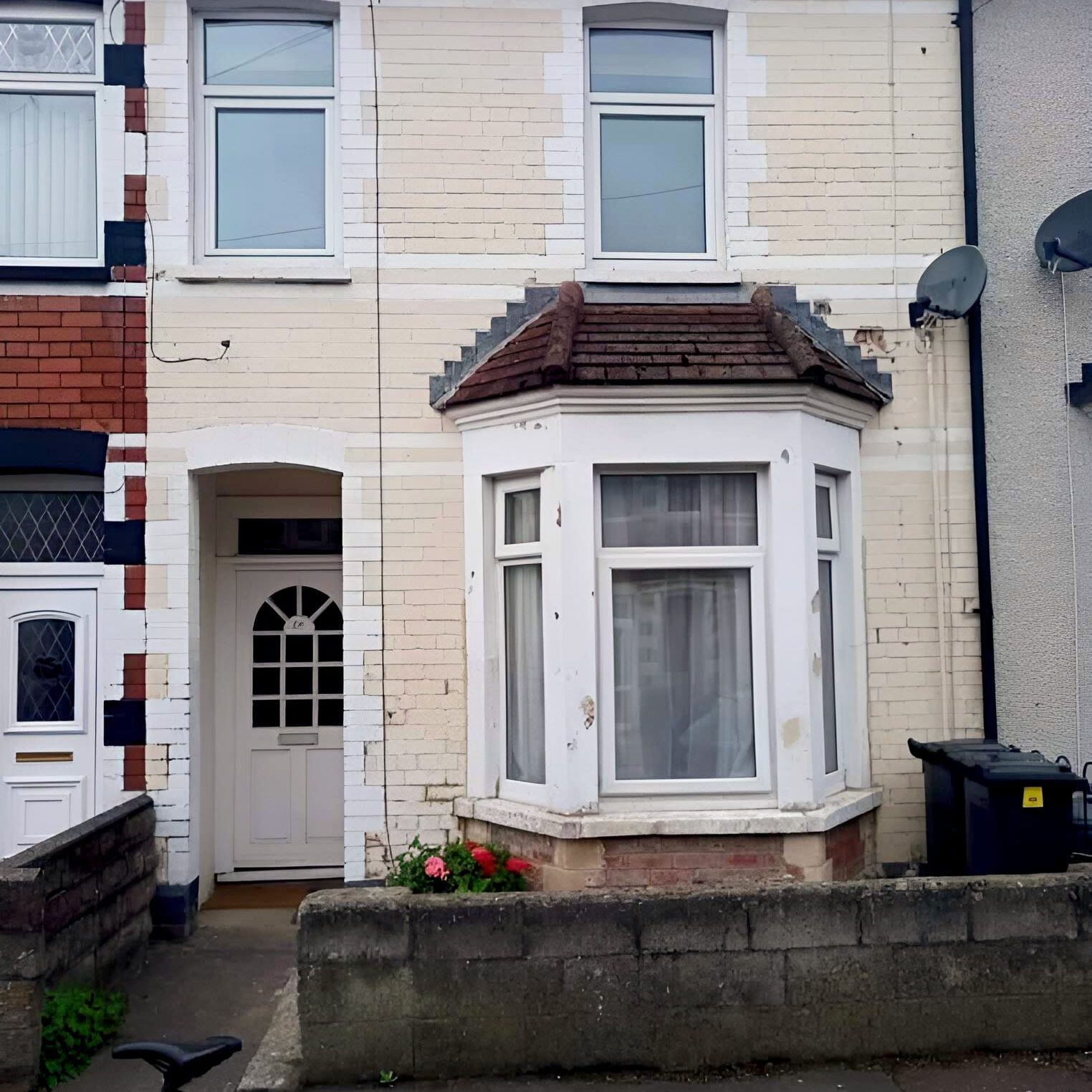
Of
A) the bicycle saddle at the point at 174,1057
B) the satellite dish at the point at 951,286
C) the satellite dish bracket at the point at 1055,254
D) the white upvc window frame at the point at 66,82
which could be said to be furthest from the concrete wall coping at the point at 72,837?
the satellite dish bracket at the point at 1055,254

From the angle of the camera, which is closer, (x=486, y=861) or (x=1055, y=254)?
(x=486, y=861)

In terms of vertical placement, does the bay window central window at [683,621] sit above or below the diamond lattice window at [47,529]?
below

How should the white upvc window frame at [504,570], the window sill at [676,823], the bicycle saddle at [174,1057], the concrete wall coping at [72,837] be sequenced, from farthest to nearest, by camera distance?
the white upvc window frame at [504,570] → the window sill at [676,823] → the concrete wall coping at [72,837] → the bicycle saddle at [174,1057]

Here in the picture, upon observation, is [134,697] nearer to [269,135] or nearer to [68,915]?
[68,915]

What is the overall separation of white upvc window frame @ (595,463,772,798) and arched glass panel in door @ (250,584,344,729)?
2420mm

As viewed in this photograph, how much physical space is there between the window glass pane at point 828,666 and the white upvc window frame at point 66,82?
483 cm

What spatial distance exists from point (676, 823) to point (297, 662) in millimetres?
3145

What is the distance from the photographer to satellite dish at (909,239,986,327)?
6.46 meters

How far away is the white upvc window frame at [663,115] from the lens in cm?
679

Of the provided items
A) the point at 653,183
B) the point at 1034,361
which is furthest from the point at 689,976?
the point at 653,183

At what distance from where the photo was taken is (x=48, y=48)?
22.0ft

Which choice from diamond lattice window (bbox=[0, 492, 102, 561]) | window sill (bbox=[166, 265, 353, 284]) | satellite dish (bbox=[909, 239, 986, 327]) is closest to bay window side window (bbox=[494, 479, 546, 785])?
window sill (bbox=[166, 265, 353, 284])

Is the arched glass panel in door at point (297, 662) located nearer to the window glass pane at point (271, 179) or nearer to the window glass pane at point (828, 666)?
the window glass pane at point (271, 179)

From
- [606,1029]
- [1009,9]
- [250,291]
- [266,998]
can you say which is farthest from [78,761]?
[1009,9]
